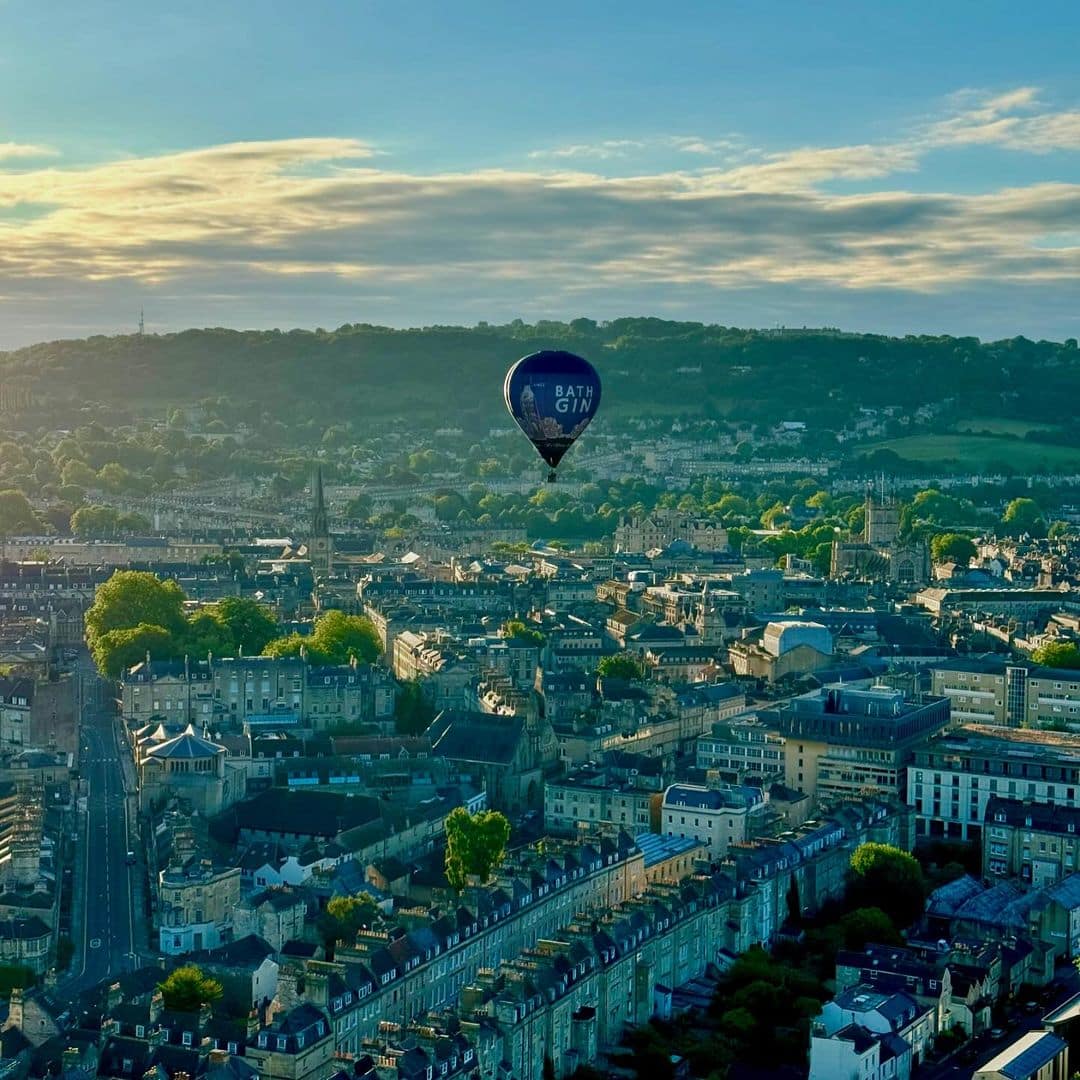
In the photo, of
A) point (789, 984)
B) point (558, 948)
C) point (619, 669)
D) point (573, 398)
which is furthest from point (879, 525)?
point (558, 948)

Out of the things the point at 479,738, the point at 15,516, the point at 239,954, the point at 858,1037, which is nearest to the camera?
the point at 858,1037

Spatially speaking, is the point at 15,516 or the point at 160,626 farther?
the point at 15,516

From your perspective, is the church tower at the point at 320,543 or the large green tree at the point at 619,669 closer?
the large green tree at the point at 619,669

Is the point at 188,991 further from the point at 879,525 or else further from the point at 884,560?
the point at 879,525

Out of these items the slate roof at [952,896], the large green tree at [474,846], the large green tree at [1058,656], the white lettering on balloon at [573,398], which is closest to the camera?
the slate roof at [952,896]

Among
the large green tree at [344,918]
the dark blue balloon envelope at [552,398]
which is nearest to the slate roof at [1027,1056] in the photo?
the large green tree at [344,918]

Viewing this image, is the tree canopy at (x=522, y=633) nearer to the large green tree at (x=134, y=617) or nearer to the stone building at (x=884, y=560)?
the large green tree at (x=134, y=617)
